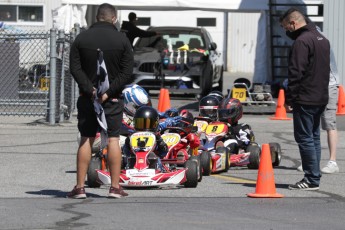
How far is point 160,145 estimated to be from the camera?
11.8 metres

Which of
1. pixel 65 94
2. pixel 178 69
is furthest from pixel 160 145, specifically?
pixel 178 69

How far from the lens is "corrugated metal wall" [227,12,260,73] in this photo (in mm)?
44656

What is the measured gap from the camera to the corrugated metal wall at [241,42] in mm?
44656

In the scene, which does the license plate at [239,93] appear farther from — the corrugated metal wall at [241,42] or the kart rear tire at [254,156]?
the corrugated metal wall at [241,42]

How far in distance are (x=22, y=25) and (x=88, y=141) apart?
73.2 feet

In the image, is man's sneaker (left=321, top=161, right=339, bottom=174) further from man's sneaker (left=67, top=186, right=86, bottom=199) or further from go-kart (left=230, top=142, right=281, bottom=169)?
man's sneaker (left=67, top=186, right=86, bottom=199)

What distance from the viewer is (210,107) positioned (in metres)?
13.8

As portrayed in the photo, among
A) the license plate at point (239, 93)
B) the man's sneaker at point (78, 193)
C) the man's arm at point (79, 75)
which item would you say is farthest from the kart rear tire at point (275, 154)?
the license plate at point (239, 93)

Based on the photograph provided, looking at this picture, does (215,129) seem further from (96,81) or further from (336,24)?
(336,24)

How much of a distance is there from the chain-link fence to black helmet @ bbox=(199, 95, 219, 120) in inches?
204

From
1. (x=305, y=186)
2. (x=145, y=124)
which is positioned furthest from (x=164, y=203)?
(x=305, y=186)

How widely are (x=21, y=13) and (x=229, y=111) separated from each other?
65.1 ft

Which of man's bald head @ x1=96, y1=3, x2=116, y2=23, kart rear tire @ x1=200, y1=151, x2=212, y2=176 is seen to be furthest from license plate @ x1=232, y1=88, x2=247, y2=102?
man's bald head @ x1=96, y1=3, x2=116, y2=23

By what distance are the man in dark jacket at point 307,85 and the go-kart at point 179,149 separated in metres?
1.29
